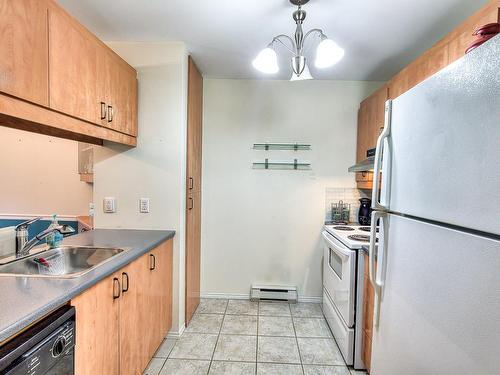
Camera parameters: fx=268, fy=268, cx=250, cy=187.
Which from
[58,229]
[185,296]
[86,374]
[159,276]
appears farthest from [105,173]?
[86,374]

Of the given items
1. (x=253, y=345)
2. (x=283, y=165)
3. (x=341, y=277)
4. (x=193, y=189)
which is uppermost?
A: (x=283, y=165)

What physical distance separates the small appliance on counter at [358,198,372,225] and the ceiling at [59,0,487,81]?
1.37 meters

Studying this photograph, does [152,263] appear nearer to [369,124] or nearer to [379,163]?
[379,163]

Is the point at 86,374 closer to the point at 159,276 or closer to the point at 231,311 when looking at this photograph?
the point at 159,276

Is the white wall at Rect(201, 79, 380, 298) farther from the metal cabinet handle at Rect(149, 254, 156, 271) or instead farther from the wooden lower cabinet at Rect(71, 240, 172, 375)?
the metal cabinet handle at Rect(149, 254, 156, 271)

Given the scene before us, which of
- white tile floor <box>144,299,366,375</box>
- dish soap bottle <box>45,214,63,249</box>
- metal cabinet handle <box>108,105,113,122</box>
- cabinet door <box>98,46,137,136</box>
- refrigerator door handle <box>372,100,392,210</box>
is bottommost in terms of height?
white tile floor <box>144,299,366,375</box>

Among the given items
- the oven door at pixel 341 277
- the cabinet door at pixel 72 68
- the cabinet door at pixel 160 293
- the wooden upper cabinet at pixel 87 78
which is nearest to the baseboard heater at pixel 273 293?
the oven door at pixel 341 277

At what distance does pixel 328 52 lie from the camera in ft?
5.30

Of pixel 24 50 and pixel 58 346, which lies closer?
pixel 58 346

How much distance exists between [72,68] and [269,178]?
77.9 inches

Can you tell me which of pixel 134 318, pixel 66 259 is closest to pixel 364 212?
pixel 134 318

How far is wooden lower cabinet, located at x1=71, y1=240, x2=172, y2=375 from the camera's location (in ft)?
3.87

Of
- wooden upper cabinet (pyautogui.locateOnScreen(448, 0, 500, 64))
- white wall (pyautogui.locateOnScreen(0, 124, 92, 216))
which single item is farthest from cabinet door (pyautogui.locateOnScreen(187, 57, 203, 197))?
wooden upper cabinet (pyautogui.locateOnScreen(448, 0, 500, 64))

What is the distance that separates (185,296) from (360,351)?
1439mm
